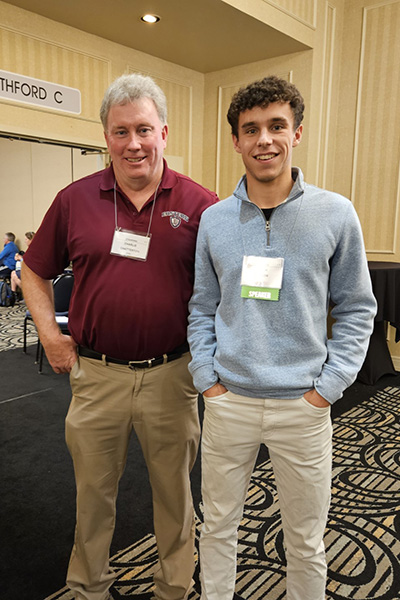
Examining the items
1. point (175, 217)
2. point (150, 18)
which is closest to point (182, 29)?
point (150, 18)

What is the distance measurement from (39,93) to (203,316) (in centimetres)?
308

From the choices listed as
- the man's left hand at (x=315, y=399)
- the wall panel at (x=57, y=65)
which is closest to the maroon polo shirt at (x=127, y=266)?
the man's left hand at (x=315, y=399)

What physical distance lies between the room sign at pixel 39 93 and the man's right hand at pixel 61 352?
270cm

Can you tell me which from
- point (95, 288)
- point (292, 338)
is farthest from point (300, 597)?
point (95, 288)

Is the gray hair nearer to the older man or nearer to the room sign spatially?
the older man

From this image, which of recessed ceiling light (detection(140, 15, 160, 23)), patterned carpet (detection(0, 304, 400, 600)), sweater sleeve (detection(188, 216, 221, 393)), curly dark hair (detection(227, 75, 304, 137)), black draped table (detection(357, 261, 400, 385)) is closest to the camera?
curly dark hair (detection(227, 75, 304, 137))

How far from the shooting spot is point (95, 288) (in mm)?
1532

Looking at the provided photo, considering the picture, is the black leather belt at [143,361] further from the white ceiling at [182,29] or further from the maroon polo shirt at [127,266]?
the white ceiling at [182,29]

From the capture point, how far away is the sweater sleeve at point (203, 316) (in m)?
1.45

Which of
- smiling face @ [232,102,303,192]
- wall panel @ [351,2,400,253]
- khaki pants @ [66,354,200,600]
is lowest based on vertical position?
khaki pants @ [66,354,200,600]

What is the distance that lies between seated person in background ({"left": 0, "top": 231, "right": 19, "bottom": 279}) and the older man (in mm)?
7277

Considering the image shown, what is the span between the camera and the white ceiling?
3.59 m

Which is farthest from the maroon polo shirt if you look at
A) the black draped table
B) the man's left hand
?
the black draped table

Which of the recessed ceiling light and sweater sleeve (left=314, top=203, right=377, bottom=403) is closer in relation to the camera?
sweater sleeve (left=314, top=203, right=377, bottom=403)
